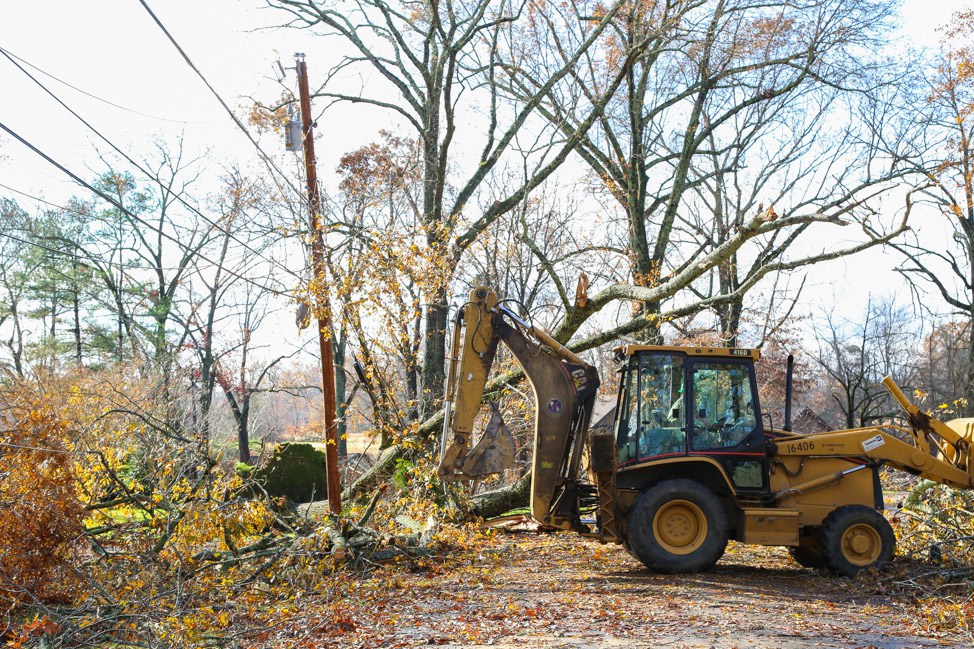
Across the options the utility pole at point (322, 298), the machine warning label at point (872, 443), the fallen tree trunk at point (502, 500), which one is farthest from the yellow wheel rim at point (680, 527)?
the utility pole at point (322, 298)

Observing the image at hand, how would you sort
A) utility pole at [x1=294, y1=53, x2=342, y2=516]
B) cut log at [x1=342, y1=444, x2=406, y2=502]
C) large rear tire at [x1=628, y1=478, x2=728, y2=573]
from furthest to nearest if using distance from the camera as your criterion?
cut log at [x1=342, y1=444, x2=406, y2=502] < utility pole at [x1=294, y1=53, x2=342, y2=516] < large rear tire at [x1=628, y1=478, x2=728, y2=573]

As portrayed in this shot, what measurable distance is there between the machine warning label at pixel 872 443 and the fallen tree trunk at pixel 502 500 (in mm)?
5373

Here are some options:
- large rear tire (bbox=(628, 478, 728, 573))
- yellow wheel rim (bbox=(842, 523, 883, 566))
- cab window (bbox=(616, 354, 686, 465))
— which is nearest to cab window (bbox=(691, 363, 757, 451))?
cab window (bbox=(616, 354, 686, 465))

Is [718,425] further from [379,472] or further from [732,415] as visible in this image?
[379,472]

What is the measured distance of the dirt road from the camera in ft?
21.3

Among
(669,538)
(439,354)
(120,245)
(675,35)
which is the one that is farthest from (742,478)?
(120,245)

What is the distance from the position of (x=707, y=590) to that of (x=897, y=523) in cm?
447

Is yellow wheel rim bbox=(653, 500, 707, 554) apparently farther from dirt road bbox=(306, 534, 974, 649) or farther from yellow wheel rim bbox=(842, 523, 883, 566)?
yellow wheel rim bbox=(842, 523, 883, 566)

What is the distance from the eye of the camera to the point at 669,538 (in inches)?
368

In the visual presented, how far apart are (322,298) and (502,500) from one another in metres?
4.45

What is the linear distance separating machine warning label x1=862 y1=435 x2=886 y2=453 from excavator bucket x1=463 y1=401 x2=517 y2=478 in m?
4.23

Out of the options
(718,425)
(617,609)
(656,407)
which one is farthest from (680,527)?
(617,609)

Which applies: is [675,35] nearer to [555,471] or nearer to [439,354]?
[439,354]

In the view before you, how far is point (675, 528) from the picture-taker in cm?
938
